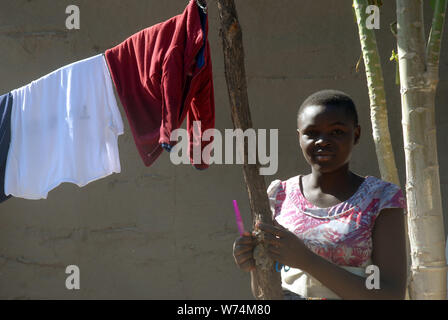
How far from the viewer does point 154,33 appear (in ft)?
9.13

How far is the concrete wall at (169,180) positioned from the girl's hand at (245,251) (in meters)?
2.24

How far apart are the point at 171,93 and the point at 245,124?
0.75 meters

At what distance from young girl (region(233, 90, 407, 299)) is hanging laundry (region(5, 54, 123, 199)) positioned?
1168 mm

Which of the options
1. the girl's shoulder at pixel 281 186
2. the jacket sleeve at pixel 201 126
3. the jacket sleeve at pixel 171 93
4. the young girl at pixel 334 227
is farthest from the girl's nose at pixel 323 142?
the jacket sleeve at pixel 201 126

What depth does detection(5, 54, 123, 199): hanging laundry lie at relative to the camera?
9.54 feet

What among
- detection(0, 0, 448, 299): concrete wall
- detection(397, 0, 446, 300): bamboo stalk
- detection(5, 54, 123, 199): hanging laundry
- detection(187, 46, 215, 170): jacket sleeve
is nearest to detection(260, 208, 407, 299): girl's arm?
detection(397, 0, 446, 300): bamboo stalk

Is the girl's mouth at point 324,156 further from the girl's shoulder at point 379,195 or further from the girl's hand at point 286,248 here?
the girl's hand at point 286,248

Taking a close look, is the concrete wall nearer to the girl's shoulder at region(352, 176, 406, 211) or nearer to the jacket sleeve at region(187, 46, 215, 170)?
the jacket sleeve at region(187, 46, 215, 170)

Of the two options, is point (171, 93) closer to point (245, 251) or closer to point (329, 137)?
point (329, 137)

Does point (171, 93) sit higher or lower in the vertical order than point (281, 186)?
higher

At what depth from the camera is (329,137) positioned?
6.28ft

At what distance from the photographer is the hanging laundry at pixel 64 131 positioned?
9.54 feet

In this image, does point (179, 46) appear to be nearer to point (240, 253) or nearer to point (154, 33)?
point (154, 33)

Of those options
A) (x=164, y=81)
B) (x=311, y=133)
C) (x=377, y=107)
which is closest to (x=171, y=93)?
(x=164, y=81)
